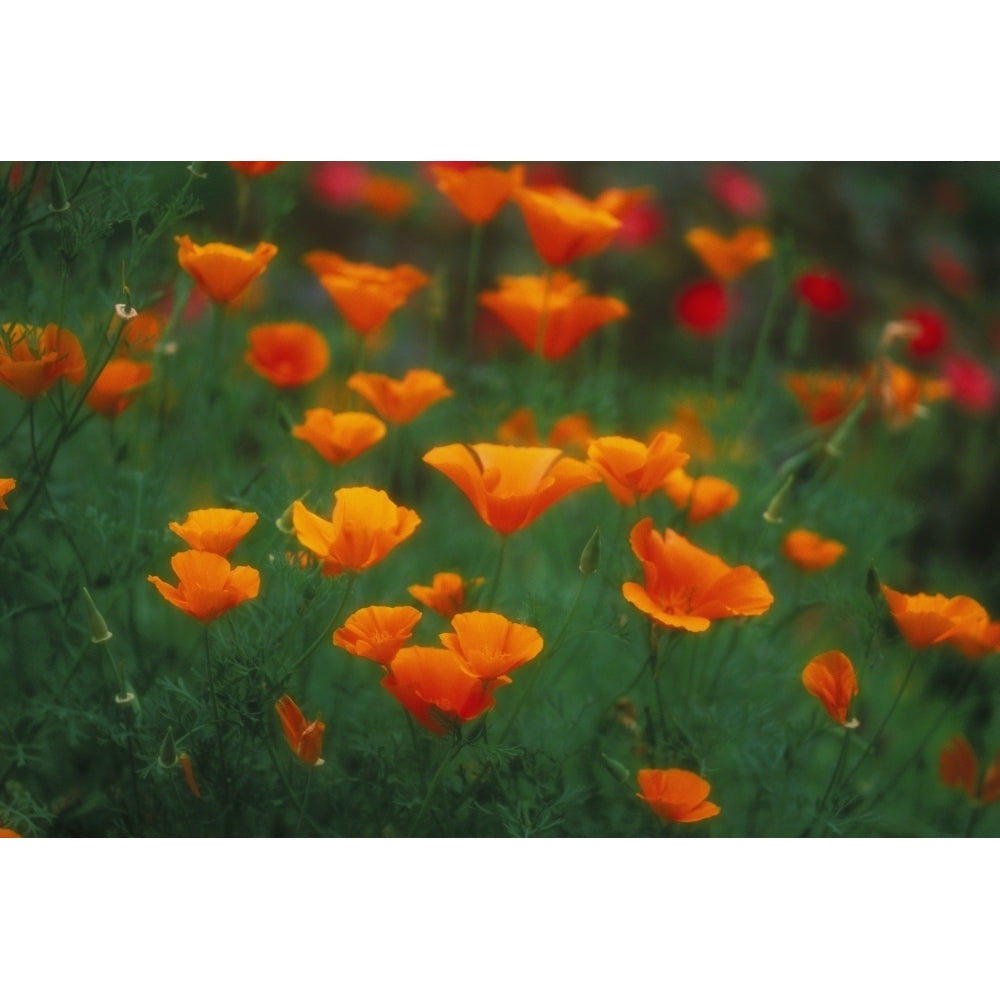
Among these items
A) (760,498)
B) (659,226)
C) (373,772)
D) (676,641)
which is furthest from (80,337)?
(659,226)

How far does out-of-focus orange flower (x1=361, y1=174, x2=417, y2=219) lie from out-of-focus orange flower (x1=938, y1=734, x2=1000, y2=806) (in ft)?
3.24

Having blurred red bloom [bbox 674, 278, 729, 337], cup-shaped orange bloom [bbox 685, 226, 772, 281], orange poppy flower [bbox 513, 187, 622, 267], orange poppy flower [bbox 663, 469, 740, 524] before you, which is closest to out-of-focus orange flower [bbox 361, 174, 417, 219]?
blurred red bloom [bbox 674, 278, 729, 337]

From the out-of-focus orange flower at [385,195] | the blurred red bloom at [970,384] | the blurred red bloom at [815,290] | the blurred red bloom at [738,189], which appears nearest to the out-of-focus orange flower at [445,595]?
the blurred red bloom at [815,290]

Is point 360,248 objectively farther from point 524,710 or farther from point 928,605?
point 928,605

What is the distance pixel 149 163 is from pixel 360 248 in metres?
0.92

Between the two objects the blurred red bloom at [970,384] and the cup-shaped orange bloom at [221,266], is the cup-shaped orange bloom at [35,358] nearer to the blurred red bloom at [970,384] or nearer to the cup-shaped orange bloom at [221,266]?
the cup-shaped orange bloom at [221,266]

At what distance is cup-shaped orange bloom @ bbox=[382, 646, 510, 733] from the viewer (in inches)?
32.0

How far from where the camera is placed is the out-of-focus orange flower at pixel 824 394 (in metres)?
1.25

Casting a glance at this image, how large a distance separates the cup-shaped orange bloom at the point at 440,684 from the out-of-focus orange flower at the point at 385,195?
943 mm

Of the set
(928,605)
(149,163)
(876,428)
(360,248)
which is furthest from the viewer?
(360,248)

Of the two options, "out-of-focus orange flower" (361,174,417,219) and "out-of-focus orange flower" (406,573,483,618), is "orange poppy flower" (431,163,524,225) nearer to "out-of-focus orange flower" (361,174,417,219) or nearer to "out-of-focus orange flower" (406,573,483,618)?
"out-of-focus orange flower" (406,573,483,618)

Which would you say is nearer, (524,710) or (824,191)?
(524,710)

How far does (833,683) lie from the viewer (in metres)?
0.90

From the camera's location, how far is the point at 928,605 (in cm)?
91
